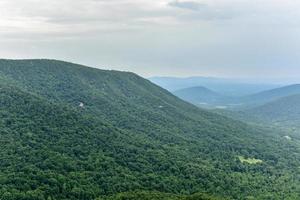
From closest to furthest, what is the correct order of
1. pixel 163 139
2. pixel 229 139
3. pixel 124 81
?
pixel 163 139, pixel 229 139, pixel 124 81

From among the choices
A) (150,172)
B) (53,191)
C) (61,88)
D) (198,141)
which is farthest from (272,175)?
(61,88)

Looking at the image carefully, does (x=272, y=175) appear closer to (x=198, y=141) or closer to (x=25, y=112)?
(x=198, y=141)

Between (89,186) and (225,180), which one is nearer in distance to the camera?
(89,186)

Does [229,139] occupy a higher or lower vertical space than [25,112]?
lower

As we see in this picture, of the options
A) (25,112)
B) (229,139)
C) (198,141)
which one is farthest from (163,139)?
(25,112)

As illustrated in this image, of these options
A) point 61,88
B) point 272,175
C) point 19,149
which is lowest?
point 272,175

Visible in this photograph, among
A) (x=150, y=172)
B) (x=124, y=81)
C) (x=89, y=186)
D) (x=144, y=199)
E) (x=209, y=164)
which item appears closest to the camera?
(x=144, y=199)

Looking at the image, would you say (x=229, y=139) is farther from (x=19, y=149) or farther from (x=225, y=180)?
(x=19, y=149)
